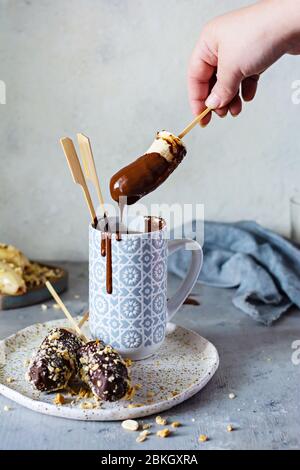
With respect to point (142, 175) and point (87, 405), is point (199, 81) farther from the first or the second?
point (87, 405)

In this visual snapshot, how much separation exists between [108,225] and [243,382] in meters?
0.35

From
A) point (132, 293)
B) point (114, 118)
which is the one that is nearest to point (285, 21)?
point (132, 293)

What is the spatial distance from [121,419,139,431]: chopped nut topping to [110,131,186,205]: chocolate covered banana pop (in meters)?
0.34

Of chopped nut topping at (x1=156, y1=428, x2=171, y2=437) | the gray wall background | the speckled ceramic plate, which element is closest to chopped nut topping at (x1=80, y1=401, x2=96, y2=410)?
the speckled ceramic plate

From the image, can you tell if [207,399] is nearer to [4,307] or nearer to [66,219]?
[4,307]

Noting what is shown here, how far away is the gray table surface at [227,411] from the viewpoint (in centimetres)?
98

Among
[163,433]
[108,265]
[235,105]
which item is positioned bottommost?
[163,433]

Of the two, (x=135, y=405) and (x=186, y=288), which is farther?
(x=186, y=288)

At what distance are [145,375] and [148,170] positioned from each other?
33 cm

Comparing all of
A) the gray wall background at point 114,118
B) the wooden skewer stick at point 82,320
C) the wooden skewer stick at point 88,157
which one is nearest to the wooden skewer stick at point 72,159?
the wooden skewer stick at point 88,157

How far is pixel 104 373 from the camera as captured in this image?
3.37ft

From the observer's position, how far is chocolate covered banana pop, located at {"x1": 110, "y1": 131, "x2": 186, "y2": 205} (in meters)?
1.10

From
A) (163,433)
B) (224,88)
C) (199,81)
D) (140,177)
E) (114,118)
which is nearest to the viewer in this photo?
(163,433)
